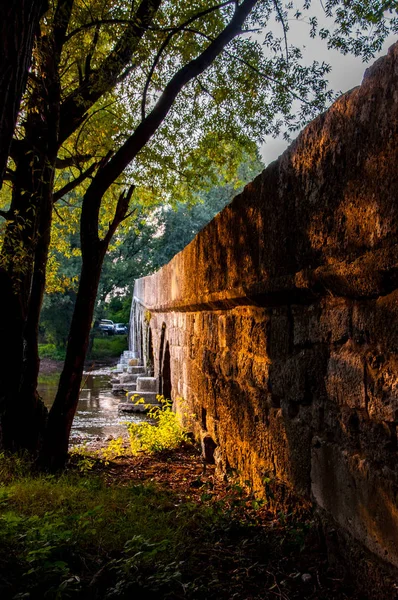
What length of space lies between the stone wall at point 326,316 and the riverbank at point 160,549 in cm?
24

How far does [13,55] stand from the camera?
210 cm

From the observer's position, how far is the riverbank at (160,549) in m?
2.10

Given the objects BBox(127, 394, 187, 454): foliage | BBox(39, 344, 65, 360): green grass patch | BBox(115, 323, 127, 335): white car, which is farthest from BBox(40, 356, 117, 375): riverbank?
BBox(127, 394, 187, 454): foliage

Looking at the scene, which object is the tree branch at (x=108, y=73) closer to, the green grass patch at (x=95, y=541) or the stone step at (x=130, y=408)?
the green grass patch at (x=95, y=541)

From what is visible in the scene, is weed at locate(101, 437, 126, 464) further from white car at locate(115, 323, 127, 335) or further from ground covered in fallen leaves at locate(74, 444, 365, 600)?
white car at locate(115, 323, 127, 335)

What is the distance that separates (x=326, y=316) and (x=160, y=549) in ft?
4.26

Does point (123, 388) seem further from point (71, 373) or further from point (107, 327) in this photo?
point (107, 327)

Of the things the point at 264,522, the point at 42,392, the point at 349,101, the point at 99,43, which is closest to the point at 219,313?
the point at 264,522

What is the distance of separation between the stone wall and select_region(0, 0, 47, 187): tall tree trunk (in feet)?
4.19

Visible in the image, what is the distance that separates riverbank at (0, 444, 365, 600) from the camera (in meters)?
2.10

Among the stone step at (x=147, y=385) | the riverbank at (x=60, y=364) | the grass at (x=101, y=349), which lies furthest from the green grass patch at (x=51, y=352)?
the stone step at (x=147, y=385)

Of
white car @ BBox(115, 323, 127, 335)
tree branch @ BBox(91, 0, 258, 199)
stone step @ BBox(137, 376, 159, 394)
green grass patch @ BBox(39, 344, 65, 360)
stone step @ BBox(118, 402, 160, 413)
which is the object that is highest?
tree branch @ BBox(91, 0, 258, 199)

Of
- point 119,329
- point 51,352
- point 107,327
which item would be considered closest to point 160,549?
point 51,352

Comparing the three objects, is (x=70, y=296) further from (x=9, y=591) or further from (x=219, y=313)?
(x=9, y=591)
